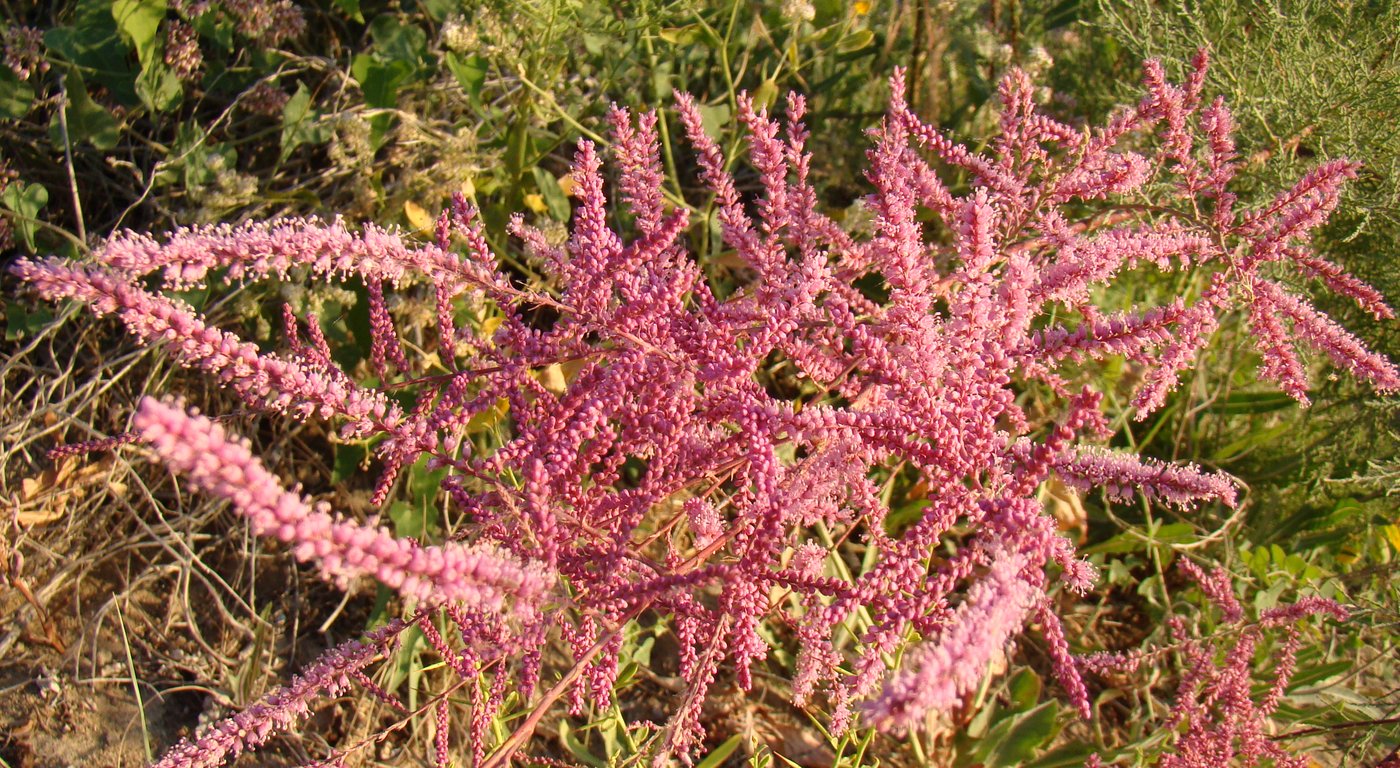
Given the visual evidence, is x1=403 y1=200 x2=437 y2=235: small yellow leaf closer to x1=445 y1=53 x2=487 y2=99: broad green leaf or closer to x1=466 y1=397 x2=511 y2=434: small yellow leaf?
x1=445 y1=53 x2=487 y2=99: broad green leaf


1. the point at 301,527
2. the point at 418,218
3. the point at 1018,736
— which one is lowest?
the point at 1018,736

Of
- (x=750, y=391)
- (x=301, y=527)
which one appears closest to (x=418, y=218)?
(x=750, y=391)

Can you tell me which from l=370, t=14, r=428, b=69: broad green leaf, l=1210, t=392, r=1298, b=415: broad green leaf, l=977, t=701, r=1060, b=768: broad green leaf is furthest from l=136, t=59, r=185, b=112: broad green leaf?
l=1210, t=392, r=1298, b=415: broad green leaf

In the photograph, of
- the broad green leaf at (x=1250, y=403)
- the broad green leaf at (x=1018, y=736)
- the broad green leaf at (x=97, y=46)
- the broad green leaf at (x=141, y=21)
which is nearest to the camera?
the broad green leaf at (x=1018, y=736)

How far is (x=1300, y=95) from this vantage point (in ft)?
7.96

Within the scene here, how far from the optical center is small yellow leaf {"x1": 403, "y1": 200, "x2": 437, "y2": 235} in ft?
7.72

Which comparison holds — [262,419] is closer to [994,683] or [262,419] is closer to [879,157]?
[879,157]

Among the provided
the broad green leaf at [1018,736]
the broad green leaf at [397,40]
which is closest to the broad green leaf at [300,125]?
the broad green leaf at [397,40]

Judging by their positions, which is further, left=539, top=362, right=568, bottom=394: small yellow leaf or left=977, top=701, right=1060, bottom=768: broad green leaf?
left=539, top=362, right=568, bottom=394: small yellow leaf

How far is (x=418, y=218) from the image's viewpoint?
237cm

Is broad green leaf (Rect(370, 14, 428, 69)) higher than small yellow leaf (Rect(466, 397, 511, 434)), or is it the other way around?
broad green leaf (Rect(370, 14, 428, 69))

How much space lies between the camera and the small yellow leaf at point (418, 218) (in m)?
2.35

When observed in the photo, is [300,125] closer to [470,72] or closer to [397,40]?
[397,40]

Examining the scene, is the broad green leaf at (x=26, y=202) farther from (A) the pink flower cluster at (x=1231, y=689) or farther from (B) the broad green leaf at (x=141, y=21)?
(A) the pink flower cluster at (x=1231, y=689)
